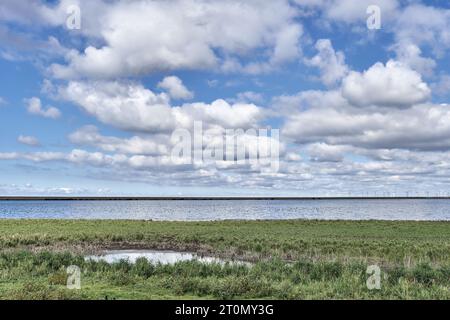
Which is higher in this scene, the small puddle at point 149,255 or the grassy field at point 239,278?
the grassy field at point 239,278

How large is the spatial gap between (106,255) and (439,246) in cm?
2474

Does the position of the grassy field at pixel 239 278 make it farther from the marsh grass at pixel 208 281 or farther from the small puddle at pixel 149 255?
the small puddle at pixel 149 255

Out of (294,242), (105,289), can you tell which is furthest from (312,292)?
(294,242)

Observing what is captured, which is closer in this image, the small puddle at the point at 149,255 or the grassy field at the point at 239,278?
the grassy field at the point at 239,278

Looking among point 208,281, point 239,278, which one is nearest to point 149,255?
point 208,281

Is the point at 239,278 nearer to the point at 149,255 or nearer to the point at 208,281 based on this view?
the point at 208,281

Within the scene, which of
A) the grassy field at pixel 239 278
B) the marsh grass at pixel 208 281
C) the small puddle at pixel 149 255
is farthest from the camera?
the small puddle at pixel 149 255

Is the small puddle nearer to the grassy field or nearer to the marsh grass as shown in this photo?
the grassy field

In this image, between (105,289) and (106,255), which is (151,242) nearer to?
(106,255)

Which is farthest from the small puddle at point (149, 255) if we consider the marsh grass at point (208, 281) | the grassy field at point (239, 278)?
the marsh grass at point (208, 281)

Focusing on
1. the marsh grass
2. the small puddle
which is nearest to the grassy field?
the marsh grass

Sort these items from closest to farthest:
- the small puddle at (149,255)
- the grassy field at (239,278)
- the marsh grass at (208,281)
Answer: the marsh grass at (208,281) < the grassy field at (239,278) < the small puddle at (149,255)
